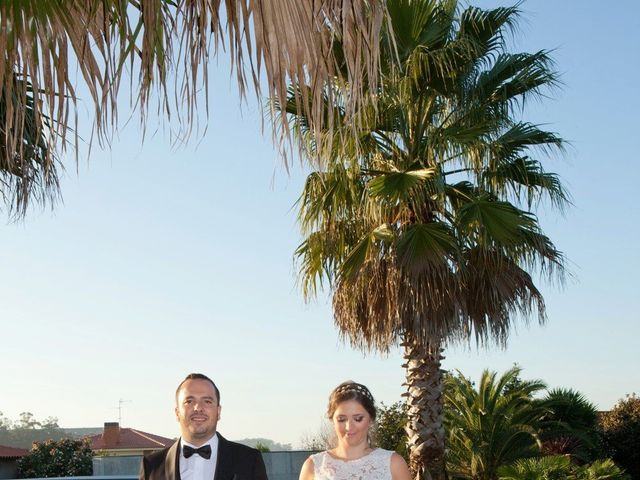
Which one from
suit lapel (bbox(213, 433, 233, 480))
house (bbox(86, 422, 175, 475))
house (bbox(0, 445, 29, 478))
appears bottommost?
suit lapel (bbox(213, 433, 233, 480))

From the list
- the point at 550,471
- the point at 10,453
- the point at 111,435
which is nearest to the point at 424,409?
the point at 550,471

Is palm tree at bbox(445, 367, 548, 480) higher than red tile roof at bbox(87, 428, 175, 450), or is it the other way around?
red tile roof at bbox(87, 428, 175, 450)

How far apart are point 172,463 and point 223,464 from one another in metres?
0.25

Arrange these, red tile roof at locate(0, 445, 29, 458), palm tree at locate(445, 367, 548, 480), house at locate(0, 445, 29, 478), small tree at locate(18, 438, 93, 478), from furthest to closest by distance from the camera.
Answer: red tile roof at locate(0, 445, 29, 458) → house at locate(0, 445, 29, 478) → small tree at locate(18, 438, 93, 478) → palm tree at locate(445, 367, 548, 480)

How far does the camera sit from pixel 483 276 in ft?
53.5

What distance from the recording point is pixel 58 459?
43.1 m

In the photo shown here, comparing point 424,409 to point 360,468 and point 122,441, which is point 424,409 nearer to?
point 360,468

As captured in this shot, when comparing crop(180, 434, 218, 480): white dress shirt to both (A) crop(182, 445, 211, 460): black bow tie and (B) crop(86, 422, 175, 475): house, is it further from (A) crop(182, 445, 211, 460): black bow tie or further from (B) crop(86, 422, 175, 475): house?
(B) crop(86, 422, 175, 475): house

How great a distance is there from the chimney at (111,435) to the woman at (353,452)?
186 ft

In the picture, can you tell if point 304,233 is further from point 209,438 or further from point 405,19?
point 209,438

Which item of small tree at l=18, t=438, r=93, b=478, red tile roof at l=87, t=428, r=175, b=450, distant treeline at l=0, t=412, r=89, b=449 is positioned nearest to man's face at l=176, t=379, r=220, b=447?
small tree at l=18, t=438, r=93, b=478

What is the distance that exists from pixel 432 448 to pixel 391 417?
15.5m

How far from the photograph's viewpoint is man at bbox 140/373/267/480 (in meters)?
4.79

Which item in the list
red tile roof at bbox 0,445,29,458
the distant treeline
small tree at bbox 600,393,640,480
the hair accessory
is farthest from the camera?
the distant treeline
